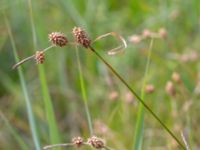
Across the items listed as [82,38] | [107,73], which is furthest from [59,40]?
[107,73]

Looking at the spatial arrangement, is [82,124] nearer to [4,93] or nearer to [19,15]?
[4,93]

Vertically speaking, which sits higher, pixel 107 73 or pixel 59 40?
pixel 107 73

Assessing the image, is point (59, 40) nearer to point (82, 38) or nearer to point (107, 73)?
point (82, 38)

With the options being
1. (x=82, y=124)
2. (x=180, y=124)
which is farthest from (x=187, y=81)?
(x=82, y=124)

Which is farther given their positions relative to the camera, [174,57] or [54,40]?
[174,57]

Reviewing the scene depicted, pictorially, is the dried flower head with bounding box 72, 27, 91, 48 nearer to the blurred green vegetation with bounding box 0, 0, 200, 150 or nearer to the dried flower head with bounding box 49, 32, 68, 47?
the dried flower head with bounding box 49, 32, 68, 47

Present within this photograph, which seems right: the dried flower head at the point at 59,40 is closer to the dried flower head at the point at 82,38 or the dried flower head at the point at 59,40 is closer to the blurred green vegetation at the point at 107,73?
the dried flower head at the point at 82,38

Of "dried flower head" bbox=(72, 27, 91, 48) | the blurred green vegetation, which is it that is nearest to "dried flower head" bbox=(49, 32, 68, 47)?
"dried flower head" bbox=(72, 27, 91, 48)

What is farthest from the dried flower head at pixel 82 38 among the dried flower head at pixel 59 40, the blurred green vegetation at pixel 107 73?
the blurred green vegetation at pixel 107 73

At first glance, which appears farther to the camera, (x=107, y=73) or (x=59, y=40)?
(x=107, y=73)
